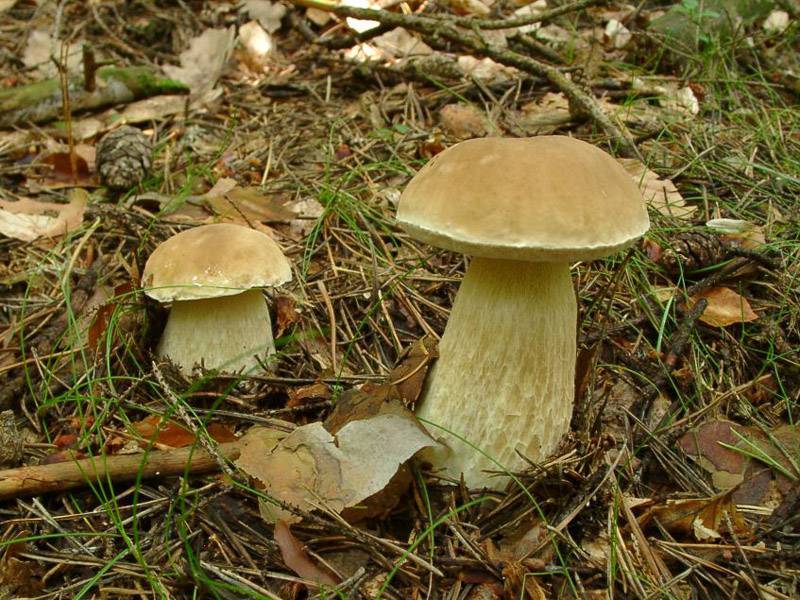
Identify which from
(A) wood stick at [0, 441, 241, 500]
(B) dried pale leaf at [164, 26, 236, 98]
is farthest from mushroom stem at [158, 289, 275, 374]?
(B) dried pale leaf at [164, 26, 236, 98]

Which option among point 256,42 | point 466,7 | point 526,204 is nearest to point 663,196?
point 526,204

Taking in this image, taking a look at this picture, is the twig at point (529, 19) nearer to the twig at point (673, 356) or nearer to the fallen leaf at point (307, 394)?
the twig at point (673, 356)

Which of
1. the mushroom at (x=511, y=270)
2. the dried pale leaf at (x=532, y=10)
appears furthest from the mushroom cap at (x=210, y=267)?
the dried pale leaf at (x=532, y=10)

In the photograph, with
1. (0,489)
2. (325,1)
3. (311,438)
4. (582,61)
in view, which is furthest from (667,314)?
(325,1)

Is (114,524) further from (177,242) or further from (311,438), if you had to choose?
(177,242)

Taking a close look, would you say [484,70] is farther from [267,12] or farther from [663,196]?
[267,12]

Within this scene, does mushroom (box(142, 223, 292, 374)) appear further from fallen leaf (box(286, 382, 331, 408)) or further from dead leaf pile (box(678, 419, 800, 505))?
dead leaf pile (box(678, 419, 800, 505))
